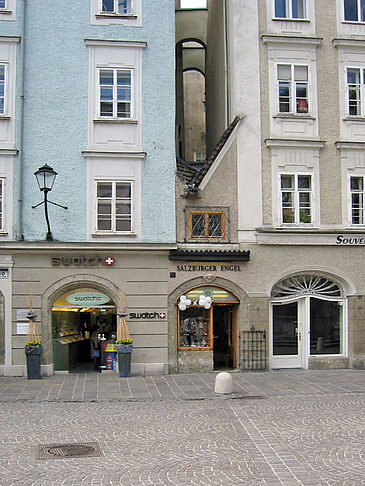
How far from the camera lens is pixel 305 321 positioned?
21266mm

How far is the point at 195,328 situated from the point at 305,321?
3.64m

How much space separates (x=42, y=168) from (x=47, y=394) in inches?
247

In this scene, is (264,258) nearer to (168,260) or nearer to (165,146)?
(168,260)

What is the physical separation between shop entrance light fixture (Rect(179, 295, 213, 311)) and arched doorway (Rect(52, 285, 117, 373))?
214cm

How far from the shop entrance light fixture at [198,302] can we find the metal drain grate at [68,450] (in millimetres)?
9245

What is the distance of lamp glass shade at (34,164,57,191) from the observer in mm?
18500

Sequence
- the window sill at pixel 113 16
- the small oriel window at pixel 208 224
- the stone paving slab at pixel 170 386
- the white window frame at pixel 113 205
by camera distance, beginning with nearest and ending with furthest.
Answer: the stone paving slab at pixel 170 386 → the white window frame at pixel 113 205 → the small oriel window at pixel 208 224 → the window sill at pixel 113 16

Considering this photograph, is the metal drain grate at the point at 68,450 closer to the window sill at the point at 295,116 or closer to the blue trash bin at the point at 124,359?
the blue trash bin at the point at 124,359

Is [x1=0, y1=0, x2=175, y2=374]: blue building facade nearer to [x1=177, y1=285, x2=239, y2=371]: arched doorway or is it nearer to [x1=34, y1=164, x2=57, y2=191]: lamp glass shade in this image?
[x1=177, y1=285, x2=239, y2=371]: arched doorway

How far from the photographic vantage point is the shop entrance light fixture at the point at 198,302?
20.2 metres

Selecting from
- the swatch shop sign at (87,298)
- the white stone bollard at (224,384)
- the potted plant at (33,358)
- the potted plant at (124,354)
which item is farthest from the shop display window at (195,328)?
the potted plant at (33,358)

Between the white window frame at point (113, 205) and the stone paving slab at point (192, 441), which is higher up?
the white window frame at point (113, 205)

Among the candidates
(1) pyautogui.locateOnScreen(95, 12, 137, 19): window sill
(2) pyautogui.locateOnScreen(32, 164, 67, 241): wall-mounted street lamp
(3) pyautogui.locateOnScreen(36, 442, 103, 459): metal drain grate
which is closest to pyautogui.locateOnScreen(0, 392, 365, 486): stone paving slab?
(3) pyautogui.locateOnScreen(36, 442, 103, 459): metal drain grate

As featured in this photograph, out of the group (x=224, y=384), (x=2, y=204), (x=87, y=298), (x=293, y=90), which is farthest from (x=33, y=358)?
(x=293, y=90)
